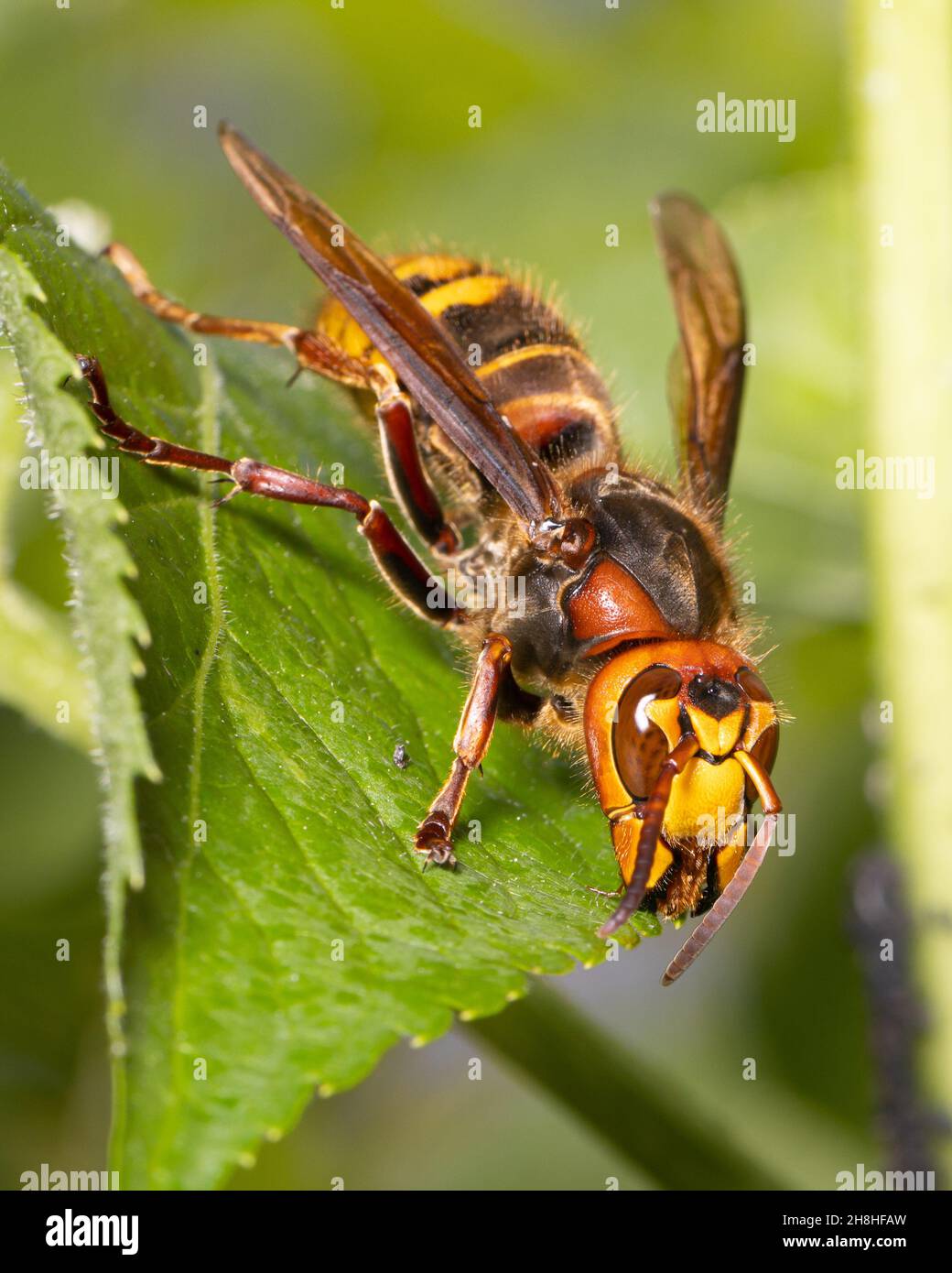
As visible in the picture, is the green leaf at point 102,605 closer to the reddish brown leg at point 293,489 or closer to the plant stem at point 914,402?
the reddish brown leg at point 293,489

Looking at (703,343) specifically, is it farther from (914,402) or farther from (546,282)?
(546,282)

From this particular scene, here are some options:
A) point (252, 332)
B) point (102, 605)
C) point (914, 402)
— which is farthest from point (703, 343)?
point (102, 605)

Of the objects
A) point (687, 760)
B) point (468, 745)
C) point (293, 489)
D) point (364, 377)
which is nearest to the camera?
point (687, 760)

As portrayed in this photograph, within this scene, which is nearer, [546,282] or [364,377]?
[364,377]

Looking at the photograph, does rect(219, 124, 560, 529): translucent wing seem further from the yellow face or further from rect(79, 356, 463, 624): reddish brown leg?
the yellow face

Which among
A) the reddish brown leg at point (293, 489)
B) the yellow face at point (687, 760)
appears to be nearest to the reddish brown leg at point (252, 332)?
the reddish brown leg at point (293, 489)

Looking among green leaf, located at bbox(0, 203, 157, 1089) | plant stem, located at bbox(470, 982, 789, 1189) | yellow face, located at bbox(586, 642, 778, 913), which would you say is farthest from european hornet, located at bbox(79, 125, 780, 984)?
green leaf, located at bbox(0, 203, 157, 1089)

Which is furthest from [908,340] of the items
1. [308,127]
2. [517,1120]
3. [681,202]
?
[308,127]

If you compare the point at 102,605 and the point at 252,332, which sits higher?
the point at 252,332
